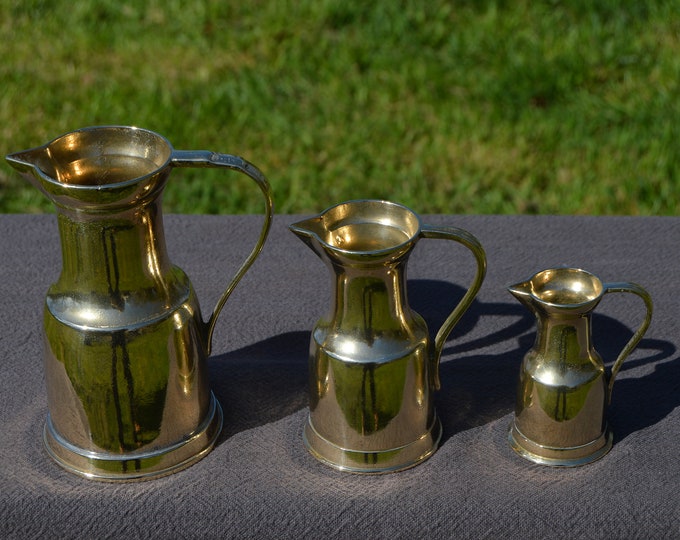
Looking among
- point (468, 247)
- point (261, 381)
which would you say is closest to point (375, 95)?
point (261, 381)

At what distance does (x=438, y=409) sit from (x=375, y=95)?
1.79 meters

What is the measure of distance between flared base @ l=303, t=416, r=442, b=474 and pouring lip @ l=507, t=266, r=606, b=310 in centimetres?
18

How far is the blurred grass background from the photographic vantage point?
2.50 m

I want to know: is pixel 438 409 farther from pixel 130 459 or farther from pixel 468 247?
pixel 130 459

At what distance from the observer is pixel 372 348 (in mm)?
976

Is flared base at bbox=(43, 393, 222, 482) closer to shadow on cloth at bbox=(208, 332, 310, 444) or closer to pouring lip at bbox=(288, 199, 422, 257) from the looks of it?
shadow on cloth at bbox=(208, 332, 310, 444)

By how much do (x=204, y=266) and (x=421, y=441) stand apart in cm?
50

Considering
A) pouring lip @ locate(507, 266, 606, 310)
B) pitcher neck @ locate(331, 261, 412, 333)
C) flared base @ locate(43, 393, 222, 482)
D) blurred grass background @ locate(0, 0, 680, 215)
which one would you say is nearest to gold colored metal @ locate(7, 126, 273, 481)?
flared base @ locate(43, 393, 222, 482)

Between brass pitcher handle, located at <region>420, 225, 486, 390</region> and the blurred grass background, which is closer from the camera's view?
brass pitcher handle, located at <region>420, 225, 486, 390</region>

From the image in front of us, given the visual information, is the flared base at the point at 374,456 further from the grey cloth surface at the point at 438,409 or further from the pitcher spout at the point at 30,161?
the pitcher spout at the point at 30,161

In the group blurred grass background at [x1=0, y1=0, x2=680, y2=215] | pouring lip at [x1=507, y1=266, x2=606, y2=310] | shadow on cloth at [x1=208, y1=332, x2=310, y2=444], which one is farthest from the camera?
blurred grass background at [x1=0, y1=0, x2=680, y2=215]

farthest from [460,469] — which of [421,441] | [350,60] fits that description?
[350,60]

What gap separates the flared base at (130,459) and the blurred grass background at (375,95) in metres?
1.42

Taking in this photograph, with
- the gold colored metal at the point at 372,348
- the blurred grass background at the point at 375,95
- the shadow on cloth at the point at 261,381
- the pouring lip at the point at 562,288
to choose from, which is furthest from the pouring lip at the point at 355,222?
the blurred grass background at the point at 375,95
